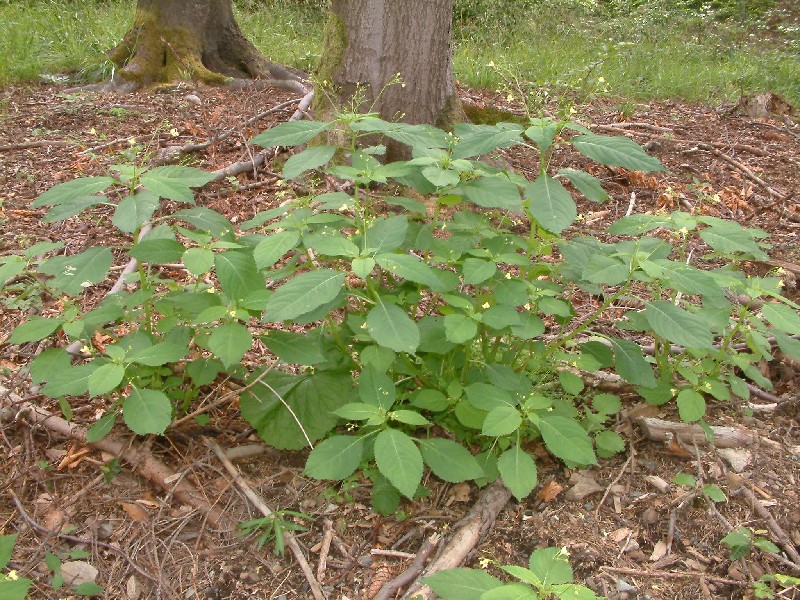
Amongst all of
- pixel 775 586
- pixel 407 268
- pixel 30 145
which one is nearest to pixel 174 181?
pixel 407 268

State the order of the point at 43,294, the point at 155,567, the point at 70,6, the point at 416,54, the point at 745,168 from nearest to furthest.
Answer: the point at 155,567 → the point at 43,294 → the point at 416,54 → the point at 745,168 → the point at 70,6

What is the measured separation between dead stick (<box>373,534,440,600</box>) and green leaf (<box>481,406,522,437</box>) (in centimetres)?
47

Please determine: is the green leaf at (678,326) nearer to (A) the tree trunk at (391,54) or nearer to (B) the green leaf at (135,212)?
(B) the green leaf at (135,212)

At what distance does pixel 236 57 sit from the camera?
19.7 feet

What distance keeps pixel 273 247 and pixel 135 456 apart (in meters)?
0.94

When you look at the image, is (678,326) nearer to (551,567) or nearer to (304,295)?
(551,567)

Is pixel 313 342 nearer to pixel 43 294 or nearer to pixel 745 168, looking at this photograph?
pixel 43 294

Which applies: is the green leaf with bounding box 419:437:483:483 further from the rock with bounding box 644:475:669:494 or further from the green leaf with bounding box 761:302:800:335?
the green leaf with bounding box 761:302:800:335

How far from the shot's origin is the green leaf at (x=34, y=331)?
74.1 inches

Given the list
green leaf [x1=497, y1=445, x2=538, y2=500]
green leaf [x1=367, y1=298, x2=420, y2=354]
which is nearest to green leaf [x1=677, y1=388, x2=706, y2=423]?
green leaf [x1=497, y1=445, x2=538, y2=500]

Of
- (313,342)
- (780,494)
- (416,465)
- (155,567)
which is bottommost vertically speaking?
(155,567)

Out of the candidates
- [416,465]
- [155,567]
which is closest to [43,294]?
[155,567]

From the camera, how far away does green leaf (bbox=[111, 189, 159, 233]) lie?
1.71 meters

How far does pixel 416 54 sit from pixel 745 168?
2.61 meters
